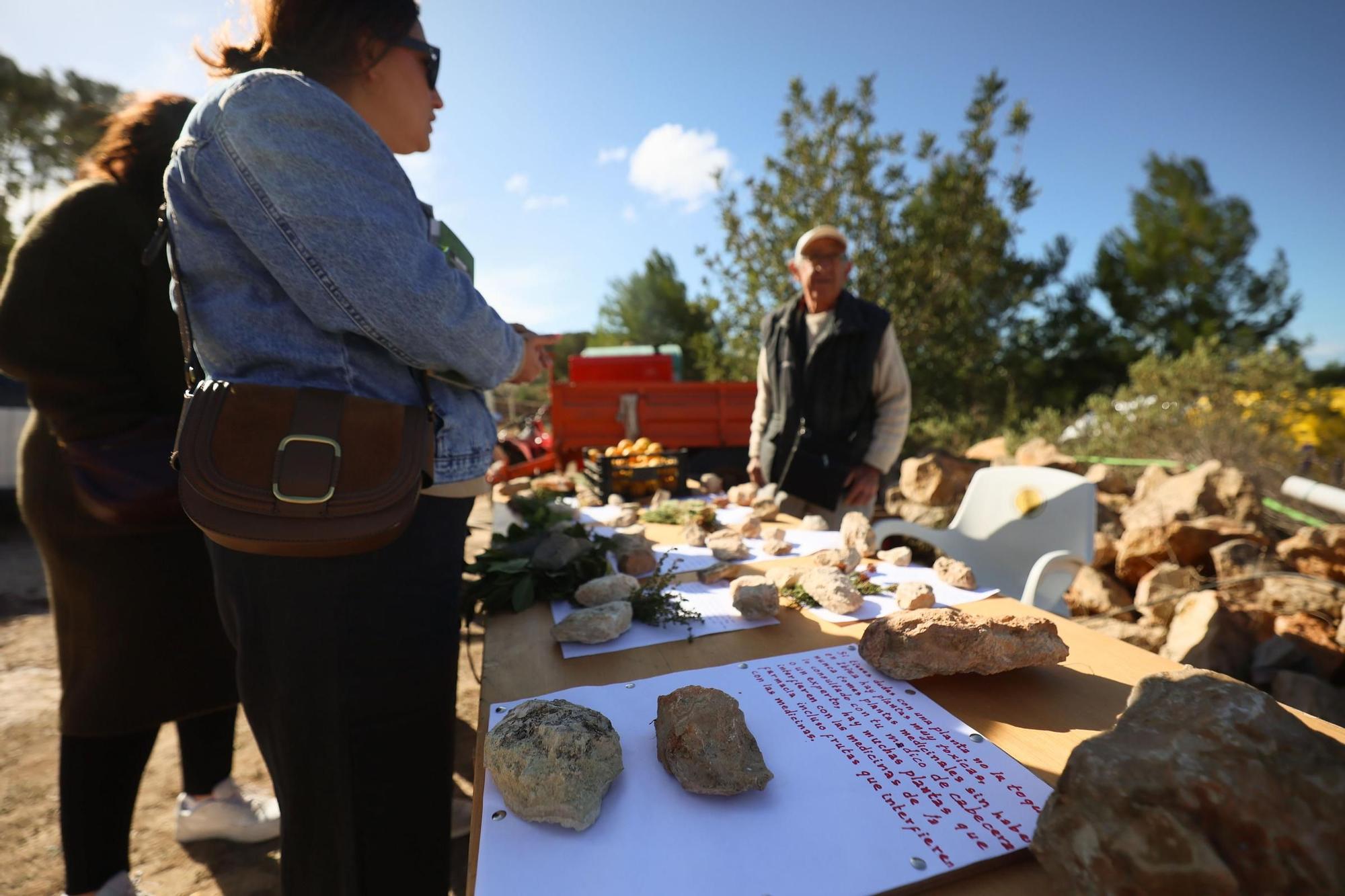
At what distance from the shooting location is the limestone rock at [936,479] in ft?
13.5

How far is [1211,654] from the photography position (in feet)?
7.04

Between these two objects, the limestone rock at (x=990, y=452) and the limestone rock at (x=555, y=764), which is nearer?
the limestone rock at (x=555, y=764)

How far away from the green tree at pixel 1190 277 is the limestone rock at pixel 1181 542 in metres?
13.9

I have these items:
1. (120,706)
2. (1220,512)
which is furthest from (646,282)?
(120,706)

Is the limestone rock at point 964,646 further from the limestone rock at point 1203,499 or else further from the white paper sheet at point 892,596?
the limestone rock at point 1203,499

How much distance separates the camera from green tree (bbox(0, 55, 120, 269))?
11.9m

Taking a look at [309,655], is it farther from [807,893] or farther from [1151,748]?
[1151,748]

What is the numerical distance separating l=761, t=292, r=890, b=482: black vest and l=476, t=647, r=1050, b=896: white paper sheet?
1.99m

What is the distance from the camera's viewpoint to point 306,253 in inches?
32.7

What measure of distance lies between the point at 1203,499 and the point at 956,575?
285cm

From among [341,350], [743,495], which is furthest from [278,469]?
[743,495]

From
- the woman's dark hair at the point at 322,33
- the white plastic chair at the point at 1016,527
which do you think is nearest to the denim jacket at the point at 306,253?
the woman's dark hair at the point at 322,33

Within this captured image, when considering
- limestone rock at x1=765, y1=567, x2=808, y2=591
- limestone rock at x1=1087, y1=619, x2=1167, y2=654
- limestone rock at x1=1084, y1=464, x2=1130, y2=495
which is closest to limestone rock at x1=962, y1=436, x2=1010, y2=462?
limestone rock at x1=1084, y1=464, x2=1130, y2=495

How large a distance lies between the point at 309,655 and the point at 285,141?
73cm
